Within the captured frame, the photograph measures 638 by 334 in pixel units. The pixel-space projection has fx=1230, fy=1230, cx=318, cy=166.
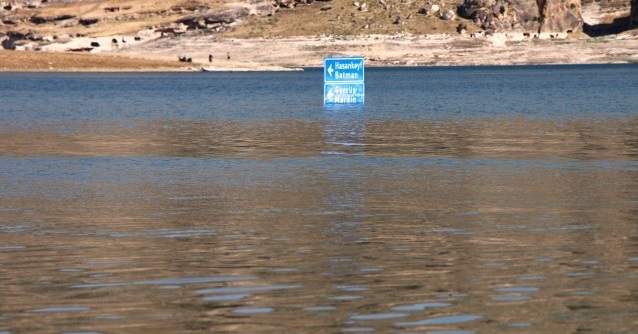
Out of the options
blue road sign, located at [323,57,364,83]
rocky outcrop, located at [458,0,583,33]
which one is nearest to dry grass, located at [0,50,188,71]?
rocky outcrop, located at [458,0,583,33]

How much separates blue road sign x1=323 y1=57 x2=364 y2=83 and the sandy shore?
7053 cm

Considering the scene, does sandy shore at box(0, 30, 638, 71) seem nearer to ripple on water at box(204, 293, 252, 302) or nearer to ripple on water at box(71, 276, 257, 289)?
ripple on water at box(71, 276, 257, 289)

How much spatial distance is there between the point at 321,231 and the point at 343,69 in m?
29.4

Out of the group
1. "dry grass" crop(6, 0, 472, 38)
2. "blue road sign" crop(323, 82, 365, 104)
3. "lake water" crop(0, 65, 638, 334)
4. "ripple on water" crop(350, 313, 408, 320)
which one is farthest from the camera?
"dry grass" crop(6, 0, 472, 38)

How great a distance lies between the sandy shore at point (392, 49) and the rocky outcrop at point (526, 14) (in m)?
3.96

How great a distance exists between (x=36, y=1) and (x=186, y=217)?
139 metres

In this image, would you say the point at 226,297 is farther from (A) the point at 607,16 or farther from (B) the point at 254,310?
(A) the point at 607,16

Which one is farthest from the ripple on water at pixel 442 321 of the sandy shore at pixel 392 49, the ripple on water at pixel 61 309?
the sandy shore at pixel 392 49

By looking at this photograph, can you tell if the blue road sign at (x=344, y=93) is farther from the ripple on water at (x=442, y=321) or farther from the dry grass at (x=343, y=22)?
the dry grass at (x=343, y=22)

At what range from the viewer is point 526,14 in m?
135

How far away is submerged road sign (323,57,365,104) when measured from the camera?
136ft

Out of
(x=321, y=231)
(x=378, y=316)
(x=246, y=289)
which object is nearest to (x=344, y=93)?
(x=321, y=231)

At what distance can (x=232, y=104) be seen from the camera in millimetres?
46062

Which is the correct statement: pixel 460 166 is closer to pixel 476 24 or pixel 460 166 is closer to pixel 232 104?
pixel 232 104
